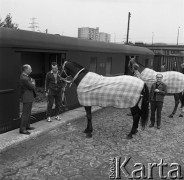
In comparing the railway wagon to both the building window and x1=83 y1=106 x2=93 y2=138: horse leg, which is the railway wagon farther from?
x1=83 y1=106 x2=93 y2=138: horse leg

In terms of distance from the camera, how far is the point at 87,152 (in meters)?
5.52

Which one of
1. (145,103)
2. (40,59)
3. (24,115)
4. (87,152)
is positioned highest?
(40,59)

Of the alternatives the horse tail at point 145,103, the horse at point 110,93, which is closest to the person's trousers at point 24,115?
the horse at point 110,93

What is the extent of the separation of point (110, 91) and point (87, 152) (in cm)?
160

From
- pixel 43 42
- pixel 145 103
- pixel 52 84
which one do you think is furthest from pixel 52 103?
pixel 145 103

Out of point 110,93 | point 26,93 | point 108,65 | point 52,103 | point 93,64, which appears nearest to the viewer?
point 26,93

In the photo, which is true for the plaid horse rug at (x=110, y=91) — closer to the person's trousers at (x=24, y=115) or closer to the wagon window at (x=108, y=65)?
the person's trousers at (x=24, y=115)

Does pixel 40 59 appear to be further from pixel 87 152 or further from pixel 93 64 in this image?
pixel 87 152

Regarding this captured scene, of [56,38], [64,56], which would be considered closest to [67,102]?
[64,56]

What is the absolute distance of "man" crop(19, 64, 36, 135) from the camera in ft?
19.4

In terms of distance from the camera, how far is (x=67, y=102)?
353 inches

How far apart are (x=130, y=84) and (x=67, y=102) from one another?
3.41 m

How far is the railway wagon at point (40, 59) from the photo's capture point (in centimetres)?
604

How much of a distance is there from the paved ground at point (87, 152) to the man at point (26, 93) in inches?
18.5
